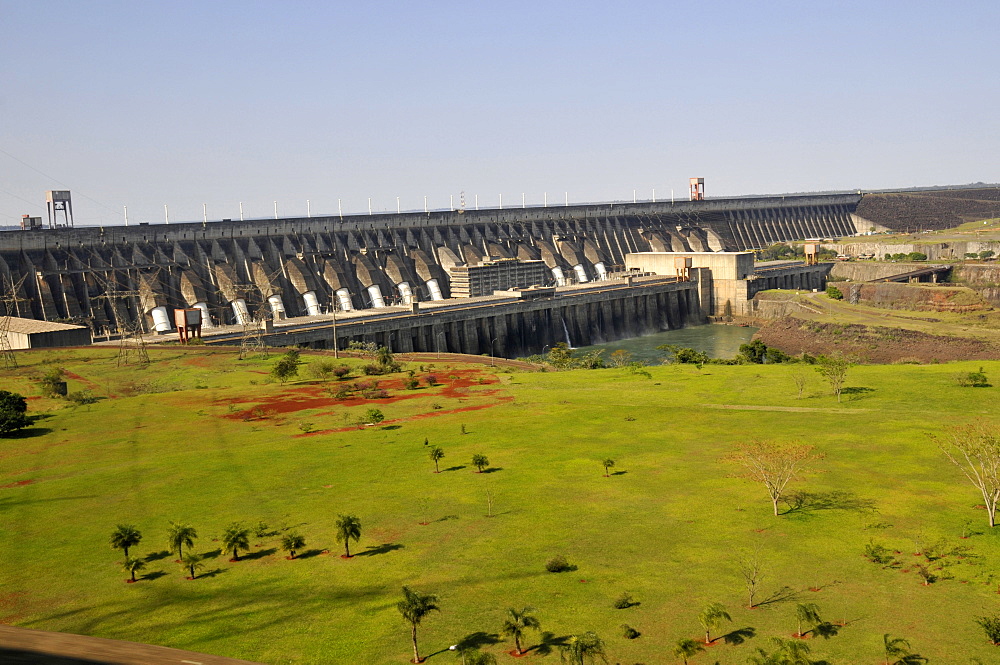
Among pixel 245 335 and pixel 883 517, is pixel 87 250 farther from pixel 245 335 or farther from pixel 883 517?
pixel 883 517

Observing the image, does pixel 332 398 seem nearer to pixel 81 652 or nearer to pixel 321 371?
pixel 321 371

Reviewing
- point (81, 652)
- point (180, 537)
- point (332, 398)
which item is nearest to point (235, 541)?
point (180, 537)

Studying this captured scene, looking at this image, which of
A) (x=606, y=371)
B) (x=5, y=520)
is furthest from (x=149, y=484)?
(x=606, y=371)

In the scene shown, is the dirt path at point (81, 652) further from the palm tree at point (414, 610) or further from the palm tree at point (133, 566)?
the palm tree at point (133, 566)

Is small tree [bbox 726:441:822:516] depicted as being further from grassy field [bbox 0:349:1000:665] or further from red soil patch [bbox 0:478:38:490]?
red soil patch [bbox 0:478:38:490]

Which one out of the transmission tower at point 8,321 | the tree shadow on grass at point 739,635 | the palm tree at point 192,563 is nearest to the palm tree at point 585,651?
the tree shadow on grass at point 739,635

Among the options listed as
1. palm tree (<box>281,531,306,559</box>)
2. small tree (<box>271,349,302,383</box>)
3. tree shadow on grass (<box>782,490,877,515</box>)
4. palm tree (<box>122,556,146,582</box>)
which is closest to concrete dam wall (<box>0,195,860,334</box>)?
small tree (<box>271,349,302,383</box>)
